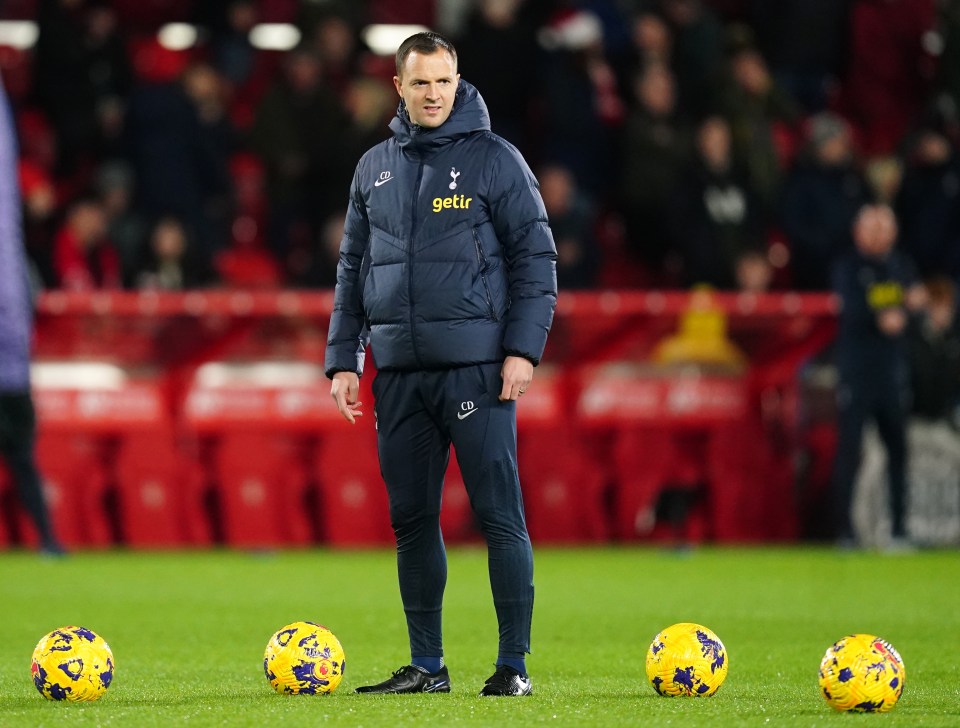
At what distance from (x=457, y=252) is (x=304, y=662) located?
1.55 m

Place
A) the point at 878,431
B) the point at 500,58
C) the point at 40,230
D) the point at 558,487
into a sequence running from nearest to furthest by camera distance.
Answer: the point at 878,431, the point at 558,487, the point at 40,230, the point at 500,58

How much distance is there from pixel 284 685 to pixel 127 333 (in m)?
8.41

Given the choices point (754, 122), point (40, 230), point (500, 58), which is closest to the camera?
point (40, 230)

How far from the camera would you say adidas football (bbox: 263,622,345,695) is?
21.0 feet

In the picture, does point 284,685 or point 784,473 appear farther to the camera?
point 784,473

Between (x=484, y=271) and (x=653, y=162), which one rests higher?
(x=653, y=162)

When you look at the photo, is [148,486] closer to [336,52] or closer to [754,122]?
[336,52]

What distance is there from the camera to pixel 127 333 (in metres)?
14.5

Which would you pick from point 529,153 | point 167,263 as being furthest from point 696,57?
point 167,263

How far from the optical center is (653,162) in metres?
17.0

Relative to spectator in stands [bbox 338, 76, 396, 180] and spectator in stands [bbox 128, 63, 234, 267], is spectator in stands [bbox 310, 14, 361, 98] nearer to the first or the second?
spectator in stands [bbox 338, 76, 396, 180]

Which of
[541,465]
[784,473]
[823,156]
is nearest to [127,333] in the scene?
[541,465]

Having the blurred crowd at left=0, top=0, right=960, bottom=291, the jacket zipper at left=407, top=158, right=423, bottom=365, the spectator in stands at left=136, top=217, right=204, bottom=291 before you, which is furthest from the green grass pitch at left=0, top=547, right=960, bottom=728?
the blurred crowd at left=0, top=0, right=960, bottom=291

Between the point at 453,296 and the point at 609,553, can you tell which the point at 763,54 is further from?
the point at 453,296
